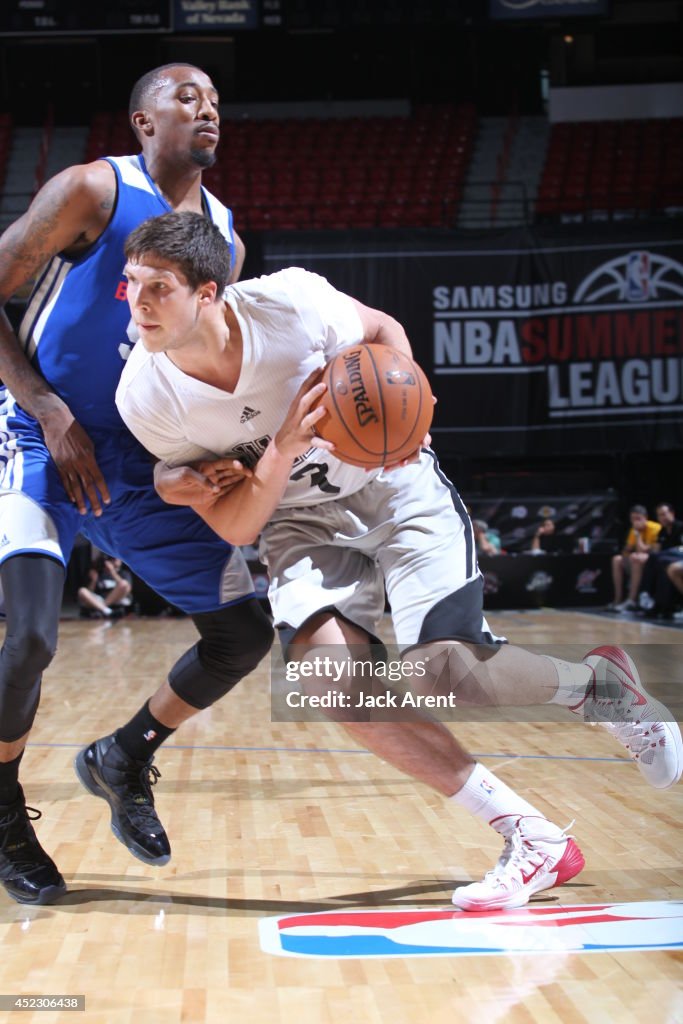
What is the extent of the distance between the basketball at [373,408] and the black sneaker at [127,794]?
47.5 inches

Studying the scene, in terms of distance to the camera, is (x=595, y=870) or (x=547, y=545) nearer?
(x=595, y=870)

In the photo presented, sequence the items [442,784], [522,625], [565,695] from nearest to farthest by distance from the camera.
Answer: [442,784] < [565,695] < [522,625]

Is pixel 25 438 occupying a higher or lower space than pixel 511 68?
lower

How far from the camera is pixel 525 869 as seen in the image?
2.49 metres

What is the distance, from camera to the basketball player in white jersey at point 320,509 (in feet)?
7.79

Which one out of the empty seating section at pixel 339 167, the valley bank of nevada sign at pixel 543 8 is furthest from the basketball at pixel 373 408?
the valley bank of nevada sign at pixel 543 8

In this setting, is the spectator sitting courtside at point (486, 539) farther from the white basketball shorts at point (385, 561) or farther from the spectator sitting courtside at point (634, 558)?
the white basketball shorts at point (385, 561)

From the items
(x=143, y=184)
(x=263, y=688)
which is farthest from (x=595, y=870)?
(x=263, y=688)

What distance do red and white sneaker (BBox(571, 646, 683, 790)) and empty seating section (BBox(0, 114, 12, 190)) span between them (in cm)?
1537

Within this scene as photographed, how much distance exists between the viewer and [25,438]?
279 centimetres

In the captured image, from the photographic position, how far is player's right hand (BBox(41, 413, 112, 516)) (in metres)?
2.67

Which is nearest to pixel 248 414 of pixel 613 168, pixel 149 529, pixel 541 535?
pixel 149 529

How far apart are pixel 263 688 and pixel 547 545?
6.67 meters

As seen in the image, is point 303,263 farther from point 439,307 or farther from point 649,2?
point 649,2
